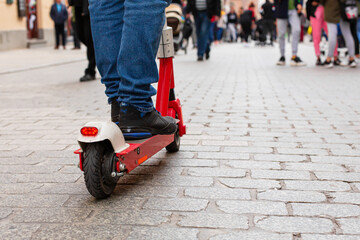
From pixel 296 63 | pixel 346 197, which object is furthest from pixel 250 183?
pixel 296 63

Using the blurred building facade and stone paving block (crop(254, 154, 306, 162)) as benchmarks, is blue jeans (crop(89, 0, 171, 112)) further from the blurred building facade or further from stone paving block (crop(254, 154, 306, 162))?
the blurred building facade

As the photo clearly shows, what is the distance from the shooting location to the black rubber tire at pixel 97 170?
228cm

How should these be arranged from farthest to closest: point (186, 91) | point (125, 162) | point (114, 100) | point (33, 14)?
point (33, 14) → point (186, 91) → point (114, 100) → point (125, 162)

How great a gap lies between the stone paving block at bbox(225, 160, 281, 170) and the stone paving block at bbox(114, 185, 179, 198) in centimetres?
57

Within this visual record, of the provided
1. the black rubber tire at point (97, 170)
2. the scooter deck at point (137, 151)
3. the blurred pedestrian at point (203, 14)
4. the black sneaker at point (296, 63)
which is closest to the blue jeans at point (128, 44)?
the scooter deck at point (137, 151)

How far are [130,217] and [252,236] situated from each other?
1.64ft

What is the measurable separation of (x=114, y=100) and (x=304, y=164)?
3.68 feet

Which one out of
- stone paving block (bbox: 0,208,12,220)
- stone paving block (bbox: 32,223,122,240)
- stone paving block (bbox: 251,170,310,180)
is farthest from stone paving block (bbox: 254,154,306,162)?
stone paving block (bbox: 0,208,12,220)

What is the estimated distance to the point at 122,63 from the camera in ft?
8.27

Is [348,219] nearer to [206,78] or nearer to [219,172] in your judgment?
[219,172]

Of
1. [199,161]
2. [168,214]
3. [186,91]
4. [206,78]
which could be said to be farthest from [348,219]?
[206,78]

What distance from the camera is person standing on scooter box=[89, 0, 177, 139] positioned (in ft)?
8.13

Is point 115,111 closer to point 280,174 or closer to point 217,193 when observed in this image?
point 217,193

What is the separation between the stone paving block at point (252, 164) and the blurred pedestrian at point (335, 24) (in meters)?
7.48
